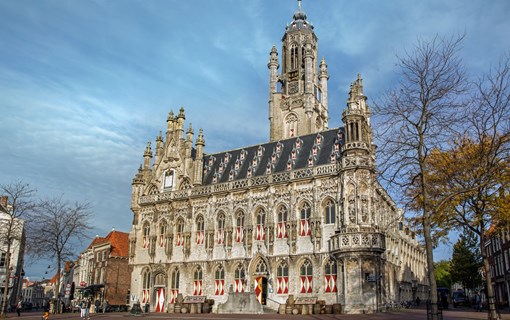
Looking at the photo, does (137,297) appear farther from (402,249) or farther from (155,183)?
(402,249)

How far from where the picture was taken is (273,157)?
4569cm

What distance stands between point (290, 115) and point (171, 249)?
25315 mm

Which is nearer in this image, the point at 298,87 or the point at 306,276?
the point at 306,276

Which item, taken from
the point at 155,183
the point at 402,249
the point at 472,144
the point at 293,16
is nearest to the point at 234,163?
the point at 155,183

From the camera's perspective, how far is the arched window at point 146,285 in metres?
47.4

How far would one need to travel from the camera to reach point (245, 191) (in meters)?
Result: 43.6

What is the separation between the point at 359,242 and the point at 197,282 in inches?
690

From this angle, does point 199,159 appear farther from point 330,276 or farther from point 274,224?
point 330,276

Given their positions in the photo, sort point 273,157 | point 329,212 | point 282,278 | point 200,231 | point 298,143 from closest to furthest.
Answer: point 329,212 → point 282,278 → point 298,143 → point 200,231 → point 273,157

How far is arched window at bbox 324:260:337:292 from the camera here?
36.6 m

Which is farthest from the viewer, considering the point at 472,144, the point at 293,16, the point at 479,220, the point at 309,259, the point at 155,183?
the point at 293,16

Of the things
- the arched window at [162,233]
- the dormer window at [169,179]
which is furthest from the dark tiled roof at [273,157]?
the arched window at [162,233]

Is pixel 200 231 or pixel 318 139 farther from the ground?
pixel 318 139

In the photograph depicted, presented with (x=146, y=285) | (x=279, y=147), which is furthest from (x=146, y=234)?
(x=279, y=147)
